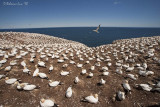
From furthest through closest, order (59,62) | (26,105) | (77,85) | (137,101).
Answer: (59,62)
(77,85)
(137,101)
(26,105)

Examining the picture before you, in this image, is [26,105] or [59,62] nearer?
[26,105]

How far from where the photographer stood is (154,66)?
8.18 meters

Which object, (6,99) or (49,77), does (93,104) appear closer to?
(49,77)

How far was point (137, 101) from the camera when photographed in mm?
4953

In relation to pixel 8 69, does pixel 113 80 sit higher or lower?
lower

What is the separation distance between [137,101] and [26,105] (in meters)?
6.50

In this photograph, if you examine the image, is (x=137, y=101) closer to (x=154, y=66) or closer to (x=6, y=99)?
(x=154, y=66)

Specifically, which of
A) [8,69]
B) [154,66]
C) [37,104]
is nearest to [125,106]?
[37,104]

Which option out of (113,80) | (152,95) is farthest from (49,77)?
(152,95)

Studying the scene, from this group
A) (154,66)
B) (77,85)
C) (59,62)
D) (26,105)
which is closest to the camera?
(26,105)

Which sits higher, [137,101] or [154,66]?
[154,66]

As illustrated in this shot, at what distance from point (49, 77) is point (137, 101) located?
21.0 ft

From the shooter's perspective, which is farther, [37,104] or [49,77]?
[49,77]

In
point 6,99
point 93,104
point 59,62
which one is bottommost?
point 93,104
